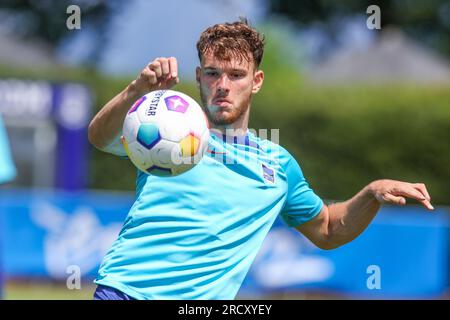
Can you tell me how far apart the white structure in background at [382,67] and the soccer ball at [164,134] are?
14.8 meters

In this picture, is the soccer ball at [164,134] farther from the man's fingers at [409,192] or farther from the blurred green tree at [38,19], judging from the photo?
the blurred green tree at [38,19]

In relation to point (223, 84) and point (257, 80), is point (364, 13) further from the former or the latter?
point (223, 84)

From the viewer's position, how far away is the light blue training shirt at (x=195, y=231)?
4.66 meters

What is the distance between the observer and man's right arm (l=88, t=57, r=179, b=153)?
15.1 ft

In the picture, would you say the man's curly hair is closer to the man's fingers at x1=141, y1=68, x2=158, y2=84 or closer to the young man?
the young man

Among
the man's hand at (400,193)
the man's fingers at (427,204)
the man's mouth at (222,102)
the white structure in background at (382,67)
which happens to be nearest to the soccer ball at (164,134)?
the man's mouth at (222,102)

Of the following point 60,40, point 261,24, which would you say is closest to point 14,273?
point 60,40

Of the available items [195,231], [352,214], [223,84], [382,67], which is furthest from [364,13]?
[195,231]

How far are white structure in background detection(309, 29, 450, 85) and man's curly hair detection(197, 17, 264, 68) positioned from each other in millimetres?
14247

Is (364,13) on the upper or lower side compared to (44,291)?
upper

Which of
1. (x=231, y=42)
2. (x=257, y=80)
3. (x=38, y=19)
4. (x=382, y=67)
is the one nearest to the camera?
(x=231, y=42)

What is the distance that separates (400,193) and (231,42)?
3.91 ft

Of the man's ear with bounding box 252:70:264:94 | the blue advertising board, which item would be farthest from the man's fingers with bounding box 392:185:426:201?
the blue advertising board

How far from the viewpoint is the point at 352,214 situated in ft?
17.3
